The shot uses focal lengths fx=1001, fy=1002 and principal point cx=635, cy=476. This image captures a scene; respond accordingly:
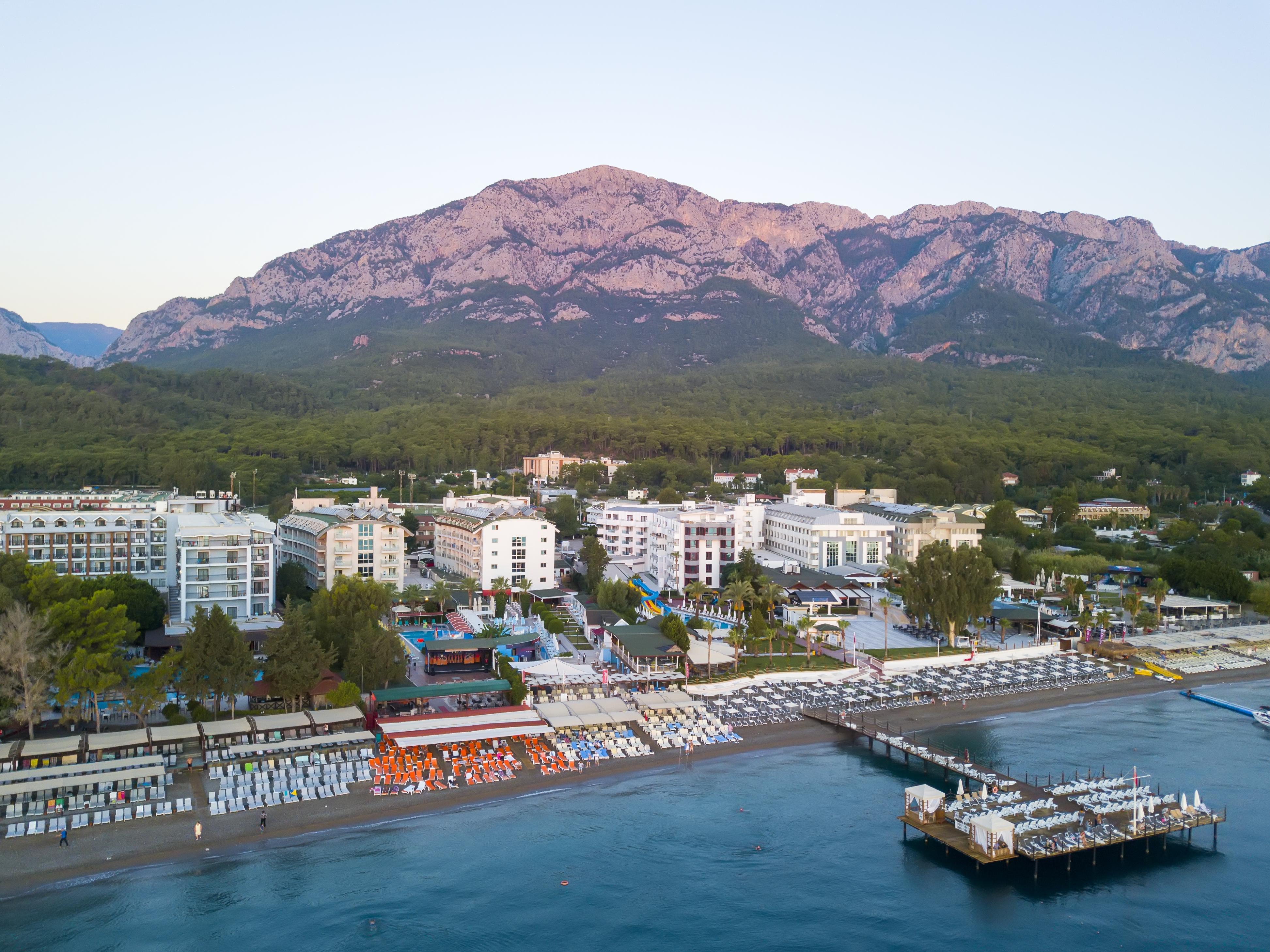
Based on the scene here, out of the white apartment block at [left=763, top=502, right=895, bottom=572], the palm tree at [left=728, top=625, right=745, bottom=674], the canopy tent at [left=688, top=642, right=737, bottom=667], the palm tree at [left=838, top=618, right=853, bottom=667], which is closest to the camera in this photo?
the canopy tent at [left=688, top=642, right=737, bottom=667]

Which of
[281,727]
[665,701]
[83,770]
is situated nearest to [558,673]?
[665,701]

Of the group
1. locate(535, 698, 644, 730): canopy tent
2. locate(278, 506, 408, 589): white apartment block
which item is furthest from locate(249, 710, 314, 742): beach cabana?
locate(278, 506, 408, 589): white apartment block

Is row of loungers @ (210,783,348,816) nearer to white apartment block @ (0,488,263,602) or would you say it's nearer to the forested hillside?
white apartment block @ (0,488,263,602)

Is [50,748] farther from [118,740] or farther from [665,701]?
[665,701]

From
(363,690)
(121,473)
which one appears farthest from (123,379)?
(363,690)

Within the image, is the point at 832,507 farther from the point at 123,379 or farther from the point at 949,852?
the point at 123,379

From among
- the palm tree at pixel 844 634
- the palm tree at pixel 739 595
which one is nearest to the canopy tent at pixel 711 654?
the palm tree at pixel 739 595
